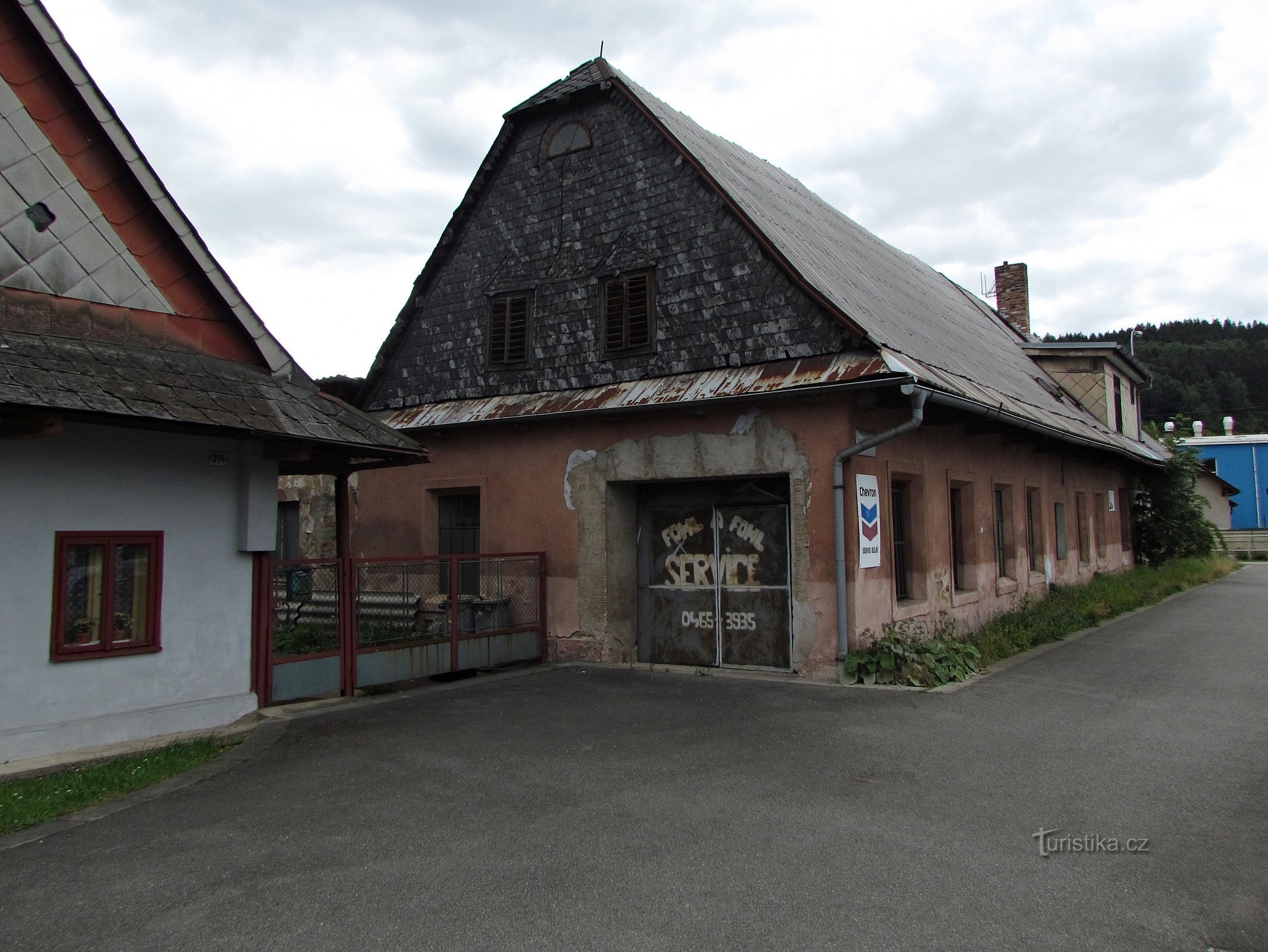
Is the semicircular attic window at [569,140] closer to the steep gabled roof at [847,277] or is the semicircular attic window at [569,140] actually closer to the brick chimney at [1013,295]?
the steep gabled roof at [847,277]

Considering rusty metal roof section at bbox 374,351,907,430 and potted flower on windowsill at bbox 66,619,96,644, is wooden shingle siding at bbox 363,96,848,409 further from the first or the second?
potted flower on windowsill at bbox 66,619,96,644

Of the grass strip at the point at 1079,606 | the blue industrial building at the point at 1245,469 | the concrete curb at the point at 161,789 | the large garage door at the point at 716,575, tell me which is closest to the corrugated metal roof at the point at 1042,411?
the large garage door at the point at 716,575

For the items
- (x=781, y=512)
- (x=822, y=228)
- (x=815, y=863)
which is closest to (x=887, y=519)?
(x=781, y=512)

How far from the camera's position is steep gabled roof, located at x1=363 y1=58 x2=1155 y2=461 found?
10.7 meters

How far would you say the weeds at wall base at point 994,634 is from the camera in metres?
9.68

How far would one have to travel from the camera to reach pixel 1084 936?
397 cm

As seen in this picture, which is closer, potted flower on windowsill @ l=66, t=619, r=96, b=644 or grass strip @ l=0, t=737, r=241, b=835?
grass strip @ l=0, t=737, r=241, b=835

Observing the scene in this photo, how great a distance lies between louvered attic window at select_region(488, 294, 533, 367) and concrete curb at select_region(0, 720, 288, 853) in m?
6.25

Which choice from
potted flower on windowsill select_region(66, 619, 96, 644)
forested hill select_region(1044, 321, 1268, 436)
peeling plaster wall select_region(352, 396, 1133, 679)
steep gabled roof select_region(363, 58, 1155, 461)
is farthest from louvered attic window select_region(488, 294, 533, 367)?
forested hill select_region(1044, 321, 1268, 436)

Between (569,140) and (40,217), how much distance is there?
721 centimetres

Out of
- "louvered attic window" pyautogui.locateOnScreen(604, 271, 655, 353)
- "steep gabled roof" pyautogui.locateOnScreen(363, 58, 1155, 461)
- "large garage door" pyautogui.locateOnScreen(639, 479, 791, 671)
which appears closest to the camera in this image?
"steep gabled roof" pyautogui.locateOnScreen(363, 58, 1155, 461)

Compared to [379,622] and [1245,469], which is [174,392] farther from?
[1245,469]

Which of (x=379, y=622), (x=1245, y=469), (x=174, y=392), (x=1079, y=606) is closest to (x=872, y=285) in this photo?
(x=1079, y=606)

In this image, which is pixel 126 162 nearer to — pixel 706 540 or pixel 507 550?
pixel 507 550
